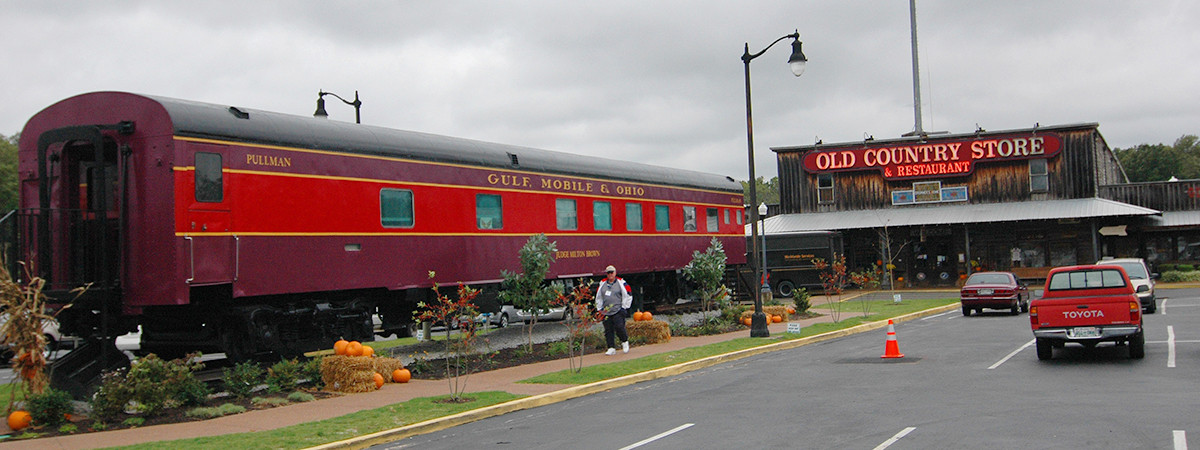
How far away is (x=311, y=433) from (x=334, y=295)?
5.98 metres

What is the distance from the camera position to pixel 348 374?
42.1 ft

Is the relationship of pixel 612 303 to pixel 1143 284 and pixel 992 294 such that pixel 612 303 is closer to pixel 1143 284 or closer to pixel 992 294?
pixel 992 294

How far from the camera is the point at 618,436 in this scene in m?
9.20

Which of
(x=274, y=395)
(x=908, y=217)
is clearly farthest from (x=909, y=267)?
(x=274, y=395)

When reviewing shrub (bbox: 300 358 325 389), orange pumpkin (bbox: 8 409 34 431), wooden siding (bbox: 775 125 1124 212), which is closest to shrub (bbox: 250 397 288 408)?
shrub (bbox: 300 358 325 389)

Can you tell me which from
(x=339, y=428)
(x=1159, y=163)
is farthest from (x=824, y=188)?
(x=1159, y=163)

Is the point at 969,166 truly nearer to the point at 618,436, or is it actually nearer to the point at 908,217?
the point at 908,217

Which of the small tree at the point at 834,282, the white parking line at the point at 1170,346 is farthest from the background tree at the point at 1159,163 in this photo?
the white parking line at the point at 1170,346

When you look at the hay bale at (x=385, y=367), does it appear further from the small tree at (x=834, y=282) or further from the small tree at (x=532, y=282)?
the small tree at (x=834, y=282)

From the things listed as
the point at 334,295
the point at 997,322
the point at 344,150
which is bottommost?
the point at 997,322

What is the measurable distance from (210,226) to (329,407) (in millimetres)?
3331

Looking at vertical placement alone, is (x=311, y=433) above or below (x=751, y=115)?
below

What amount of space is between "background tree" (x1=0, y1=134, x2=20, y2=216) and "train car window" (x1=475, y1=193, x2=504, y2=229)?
103ft

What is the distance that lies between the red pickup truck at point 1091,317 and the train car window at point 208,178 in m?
11.9
